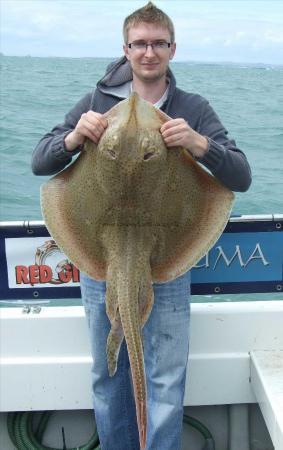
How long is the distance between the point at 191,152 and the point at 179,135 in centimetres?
16

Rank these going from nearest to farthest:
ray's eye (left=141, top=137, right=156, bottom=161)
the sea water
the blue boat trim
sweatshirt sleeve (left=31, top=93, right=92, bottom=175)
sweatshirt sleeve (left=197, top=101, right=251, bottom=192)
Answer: ray's eye (left=141, top=137, right=156, bottom=161) → sweatshirt sleeve (left=197, top=101, right=251, bottom=192) → sweatshirt sleeve (left=31, top=93, right=92, bottom=175) → the blue boat trim → the sea water

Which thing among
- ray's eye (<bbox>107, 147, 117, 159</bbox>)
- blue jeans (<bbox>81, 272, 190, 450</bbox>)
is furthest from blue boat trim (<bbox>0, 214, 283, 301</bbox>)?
ray's eye (<bbox>107, 147, 117, 159</bbox>)

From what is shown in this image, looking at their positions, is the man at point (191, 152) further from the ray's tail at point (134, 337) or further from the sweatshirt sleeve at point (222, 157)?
the ray's tail at point (134, 337)

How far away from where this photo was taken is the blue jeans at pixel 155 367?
8.95 feet

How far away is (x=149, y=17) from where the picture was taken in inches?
100

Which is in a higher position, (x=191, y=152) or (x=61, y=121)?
(x=191, y=152)

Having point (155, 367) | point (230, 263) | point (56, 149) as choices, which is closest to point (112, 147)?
point (56, 149)

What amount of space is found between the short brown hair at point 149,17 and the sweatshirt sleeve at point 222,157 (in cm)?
39

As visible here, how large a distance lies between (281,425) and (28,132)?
1524 cm

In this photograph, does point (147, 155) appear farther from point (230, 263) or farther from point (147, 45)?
point (230, 263)

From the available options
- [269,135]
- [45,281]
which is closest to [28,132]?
[269,135]

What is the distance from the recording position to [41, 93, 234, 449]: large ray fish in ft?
7.36

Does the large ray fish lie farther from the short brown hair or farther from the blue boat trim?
the blue boat trim

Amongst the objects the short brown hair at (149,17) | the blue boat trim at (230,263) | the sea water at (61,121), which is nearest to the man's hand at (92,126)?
the short brown hair at (149,17)
